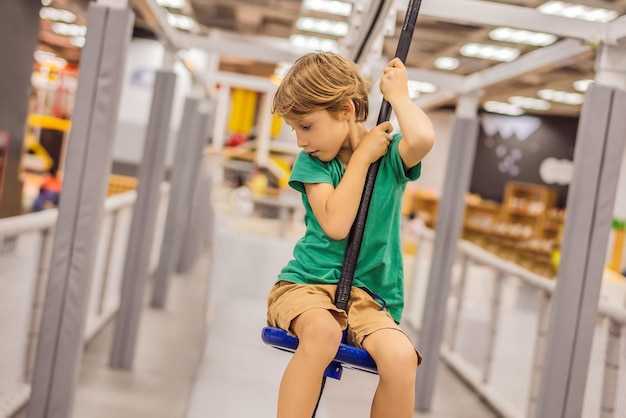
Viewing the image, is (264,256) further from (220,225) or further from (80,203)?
(80,203)

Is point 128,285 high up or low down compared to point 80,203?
down

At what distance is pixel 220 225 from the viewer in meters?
6.97

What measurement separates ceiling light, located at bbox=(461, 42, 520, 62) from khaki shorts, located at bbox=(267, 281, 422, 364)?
5464 millimetres

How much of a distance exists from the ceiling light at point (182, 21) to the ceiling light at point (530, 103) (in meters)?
8.55

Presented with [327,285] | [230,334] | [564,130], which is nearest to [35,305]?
[230,334]

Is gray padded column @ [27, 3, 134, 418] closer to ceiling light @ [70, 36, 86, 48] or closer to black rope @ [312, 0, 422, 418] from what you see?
black rope @ [312, 0, 422, 418]

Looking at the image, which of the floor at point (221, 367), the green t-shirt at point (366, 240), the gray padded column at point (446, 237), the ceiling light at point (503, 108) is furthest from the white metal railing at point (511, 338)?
the ceiling light at point (503, 108)

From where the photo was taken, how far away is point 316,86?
1.63 metres

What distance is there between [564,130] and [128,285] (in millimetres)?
15039

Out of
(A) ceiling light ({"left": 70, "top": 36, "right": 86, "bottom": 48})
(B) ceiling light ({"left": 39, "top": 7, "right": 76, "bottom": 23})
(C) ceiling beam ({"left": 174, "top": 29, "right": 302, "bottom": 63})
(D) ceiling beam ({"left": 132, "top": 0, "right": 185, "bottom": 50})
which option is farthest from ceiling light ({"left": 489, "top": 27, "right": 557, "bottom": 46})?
(A) ceiling light ({"left": 70, "top": 36, "right": 86, "bottom": 48})

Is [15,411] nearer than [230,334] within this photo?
Yes

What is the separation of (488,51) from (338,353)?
5.98 m

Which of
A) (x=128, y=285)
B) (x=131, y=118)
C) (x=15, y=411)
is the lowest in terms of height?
(x=15, y=411)

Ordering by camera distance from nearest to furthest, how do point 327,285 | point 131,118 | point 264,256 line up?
point 327,285
point 264,256
point 131,118
